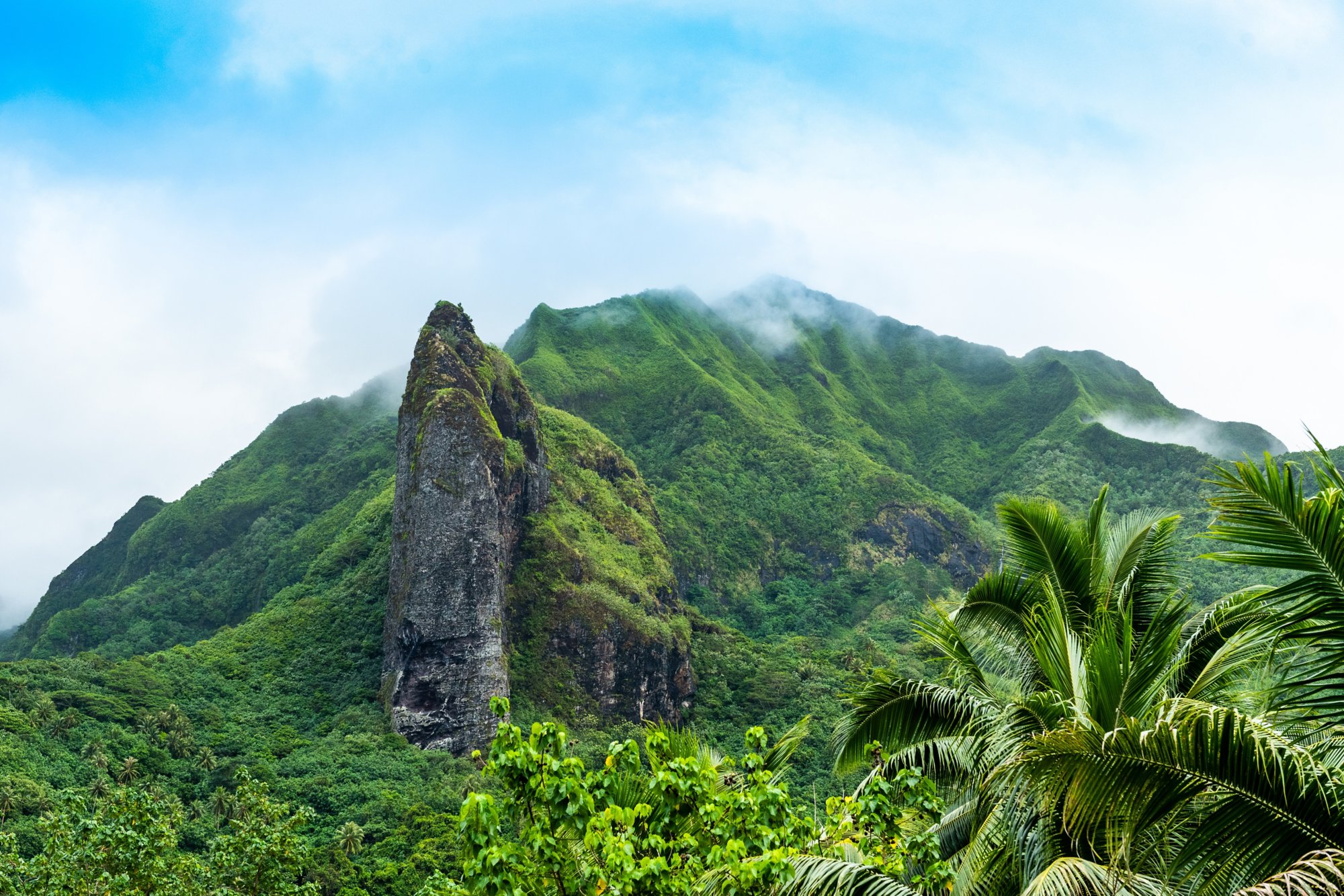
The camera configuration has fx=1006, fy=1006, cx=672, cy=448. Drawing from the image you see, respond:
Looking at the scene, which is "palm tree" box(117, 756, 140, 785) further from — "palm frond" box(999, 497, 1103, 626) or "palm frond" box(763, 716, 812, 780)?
"palm frond" box(999, 497, 1103, 626)

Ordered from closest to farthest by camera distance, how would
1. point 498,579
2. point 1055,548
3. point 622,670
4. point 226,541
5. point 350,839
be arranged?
point 1055,548
point 350,839
point 498,579
point 622,670
point 226,541

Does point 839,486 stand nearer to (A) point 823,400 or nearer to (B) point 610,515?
(A) point 823,400

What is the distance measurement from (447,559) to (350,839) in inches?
706

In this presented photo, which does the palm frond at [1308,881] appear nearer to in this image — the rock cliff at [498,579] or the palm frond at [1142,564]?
the palm frond at [1142,564]

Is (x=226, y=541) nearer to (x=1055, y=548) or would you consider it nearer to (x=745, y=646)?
(x=745, y=646)

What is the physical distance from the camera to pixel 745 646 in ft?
251

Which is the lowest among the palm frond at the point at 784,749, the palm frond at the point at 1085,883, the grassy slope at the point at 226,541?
the palm frond at the point at 1085,883

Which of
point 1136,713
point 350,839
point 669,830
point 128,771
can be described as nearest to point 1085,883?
point 1136,713

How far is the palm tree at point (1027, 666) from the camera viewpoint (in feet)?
23.8

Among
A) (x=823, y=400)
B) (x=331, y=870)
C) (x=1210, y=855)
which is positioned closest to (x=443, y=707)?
(x=331, y=870)

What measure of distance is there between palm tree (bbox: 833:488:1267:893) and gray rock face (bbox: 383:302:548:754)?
42010mm

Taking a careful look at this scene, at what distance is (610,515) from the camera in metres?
76.1

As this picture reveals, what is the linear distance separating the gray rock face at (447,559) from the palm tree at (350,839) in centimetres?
1214

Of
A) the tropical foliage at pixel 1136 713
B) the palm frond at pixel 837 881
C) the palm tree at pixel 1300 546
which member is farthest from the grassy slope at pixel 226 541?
the palm tree at pixel 1300 546
